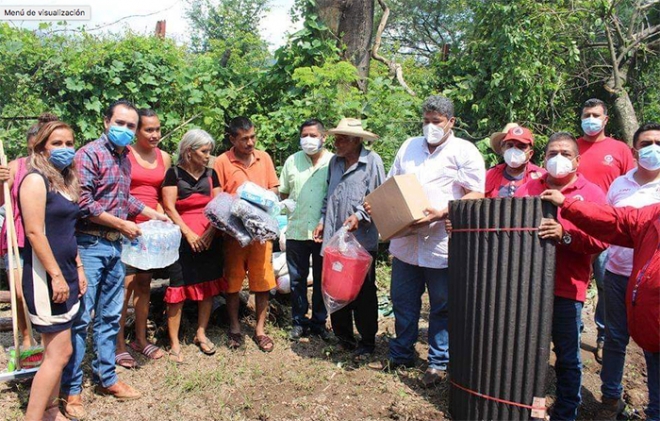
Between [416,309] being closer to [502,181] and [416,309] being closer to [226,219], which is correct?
[502,181]

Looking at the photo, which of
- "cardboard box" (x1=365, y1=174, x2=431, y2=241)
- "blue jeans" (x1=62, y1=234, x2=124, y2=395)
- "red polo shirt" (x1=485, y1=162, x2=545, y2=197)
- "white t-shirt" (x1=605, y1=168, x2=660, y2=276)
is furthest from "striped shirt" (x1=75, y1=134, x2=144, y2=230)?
"white t-shirt" (x1=605, y1=168, x2=660, y2=276)

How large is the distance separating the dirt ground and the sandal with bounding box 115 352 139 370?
0.15 feet

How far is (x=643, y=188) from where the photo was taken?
3.45 metres

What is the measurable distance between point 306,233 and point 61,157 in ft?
6.77

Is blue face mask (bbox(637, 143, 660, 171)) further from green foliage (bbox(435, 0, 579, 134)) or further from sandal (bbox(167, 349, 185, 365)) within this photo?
green foliage (bbox(435, 0, 579, 134))

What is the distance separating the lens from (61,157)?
10.3ft

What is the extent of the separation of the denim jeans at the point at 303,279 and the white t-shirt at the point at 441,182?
985mm

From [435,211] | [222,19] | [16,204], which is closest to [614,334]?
[435,211]

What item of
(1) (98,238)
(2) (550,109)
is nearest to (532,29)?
(2) (550,109)

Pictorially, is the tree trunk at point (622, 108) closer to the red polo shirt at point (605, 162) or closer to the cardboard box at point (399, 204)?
the red polo shirt at point (605, 162)

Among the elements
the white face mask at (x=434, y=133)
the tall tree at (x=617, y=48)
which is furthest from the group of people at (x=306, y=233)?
the tall tree at (x=617, y=48)

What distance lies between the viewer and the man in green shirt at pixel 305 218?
15.3ft

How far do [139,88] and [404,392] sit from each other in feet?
14.0

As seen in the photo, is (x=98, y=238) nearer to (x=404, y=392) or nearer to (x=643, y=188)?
(x=404, y=392)
